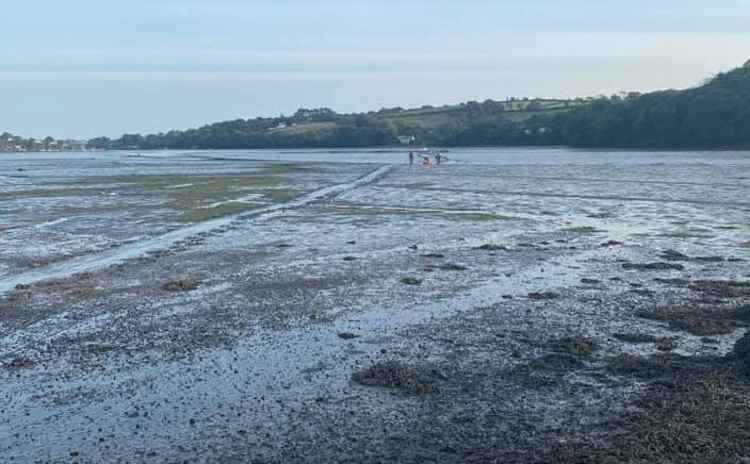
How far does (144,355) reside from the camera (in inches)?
549

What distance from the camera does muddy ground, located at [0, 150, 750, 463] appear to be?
9.91m

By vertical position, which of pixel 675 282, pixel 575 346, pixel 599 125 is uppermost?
pixel 599 125

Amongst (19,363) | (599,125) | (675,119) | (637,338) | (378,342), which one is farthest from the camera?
A: (599,125)

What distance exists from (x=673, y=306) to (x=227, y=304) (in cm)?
893

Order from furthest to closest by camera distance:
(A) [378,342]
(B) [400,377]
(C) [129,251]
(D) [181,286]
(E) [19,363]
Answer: (C) [129,251]
(D) [181,286]
(A) [378,342]
(E) [19,363]
(B) [400,377]

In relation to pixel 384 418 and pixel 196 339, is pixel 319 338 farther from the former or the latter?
pixel 384 418

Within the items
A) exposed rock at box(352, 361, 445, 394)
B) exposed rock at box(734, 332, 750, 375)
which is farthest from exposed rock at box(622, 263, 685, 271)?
exposed rock at box(352, 361, 445, 394)

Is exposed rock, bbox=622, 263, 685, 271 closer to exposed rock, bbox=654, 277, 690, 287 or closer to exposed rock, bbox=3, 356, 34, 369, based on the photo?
exposed rock, bbox=654, 277, 690, 287

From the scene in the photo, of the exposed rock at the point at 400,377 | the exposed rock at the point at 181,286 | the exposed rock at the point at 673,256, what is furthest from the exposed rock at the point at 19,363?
the exposed rock at the point at 673,256

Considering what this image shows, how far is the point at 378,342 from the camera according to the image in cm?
1464

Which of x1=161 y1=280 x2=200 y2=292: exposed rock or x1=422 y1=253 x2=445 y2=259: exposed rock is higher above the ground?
x1=161 y1=280 x2=200 y2=292: exposed rock

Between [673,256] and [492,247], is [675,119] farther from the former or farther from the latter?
[673,256]

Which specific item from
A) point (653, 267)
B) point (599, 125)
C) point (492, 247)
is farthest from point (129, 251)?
point (599, 125)

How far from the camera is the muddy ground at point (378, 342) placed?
991cm
